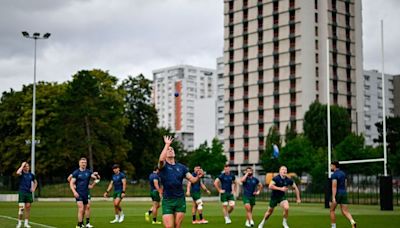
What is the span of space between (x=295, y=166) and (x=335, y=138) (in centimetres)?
1046

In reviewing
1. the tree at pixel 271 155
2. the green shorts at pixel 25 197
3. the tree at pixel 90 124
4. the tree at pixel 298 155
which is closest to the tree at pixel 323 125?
the tree at pixel 271 155

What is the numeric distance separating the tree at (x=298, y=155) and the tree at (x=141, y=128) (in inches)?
738

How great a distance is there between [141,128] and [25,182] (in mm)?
70687

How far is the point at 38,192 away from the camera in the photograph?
71.2m

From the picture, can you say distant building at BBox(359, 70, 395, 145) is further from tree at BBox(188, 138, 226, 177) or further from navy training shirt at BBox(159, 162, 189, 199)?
navy training shirt at BBox(159, 162, 189, 199)

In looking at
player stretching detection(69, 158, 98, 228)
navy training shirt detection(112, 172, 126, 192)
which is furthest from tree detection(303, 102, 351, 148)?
player stretching detection(69, 158, 98, 228)

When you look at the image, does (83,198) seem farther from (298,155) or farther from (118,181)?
(298,155)

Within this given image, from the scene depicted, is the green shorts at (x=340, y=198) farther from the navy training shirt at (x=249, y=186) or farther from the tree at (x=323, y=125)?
the tree at (x=323, y=125)

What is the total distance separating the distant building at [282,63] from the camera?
113 meters

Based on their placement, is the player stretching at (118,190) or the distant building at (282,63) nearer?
the player stretching at (118,190)

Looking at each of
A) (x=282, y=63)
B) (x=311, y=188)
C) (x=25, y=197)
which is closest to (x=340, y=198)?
(x=25, y=197)

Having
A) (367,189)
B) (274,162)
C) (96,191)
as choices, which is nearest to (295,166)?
(274,162)

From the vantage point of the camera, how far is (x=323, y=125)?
325ft

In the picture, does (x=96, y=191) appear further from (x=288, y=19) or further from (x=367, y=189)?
(x=288, y=19)
